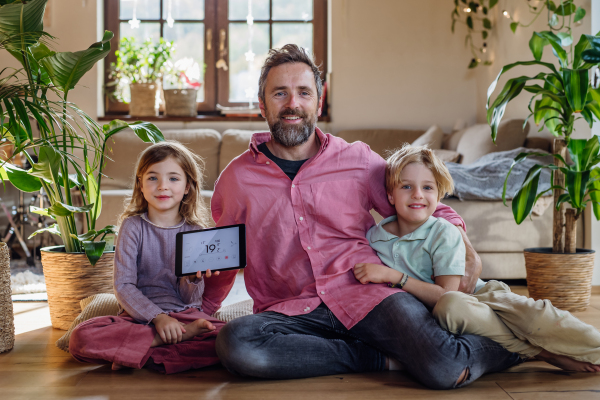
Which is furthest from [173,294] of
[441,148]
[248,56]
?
[248,56]

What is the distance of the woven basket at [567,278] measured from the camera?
218 centimetres

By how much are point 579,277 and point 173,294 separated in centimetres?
162

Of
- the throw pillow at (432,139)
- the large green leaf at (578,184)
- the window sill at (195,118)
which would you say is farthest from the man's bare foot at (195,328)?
the window sill at (195,118)

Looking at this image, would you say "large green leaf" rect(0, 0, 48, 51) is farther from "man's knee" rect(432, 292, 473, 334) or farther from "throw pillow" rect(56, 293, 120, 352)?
"man's knee" rect(432, 292, 473, 334)

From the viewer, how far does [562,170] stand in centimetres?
210

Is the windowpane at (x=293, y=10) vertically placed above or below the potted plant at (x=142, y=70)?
above

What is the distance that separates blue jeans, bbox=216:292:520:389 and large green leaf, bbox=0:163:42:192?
91 cm

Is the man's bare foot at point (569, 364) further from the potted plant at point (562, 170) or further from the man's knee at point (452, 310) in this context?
the potted plant at point (562, 170)

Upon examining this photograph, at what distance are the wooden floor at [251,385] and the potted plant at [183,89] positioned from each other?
9.09 feet

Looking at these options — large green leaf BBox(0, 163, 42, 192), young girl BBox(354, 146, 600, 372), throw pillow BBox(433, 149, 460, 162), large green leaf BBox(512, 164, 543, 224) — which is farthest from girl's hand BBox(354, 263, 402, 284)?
throw pillow BBox(433, 149, 460, 162)

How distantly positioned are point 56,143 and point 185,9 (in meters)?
2.85

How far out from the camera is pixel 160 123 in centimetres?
411

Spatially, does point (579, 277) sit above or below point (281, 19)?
below

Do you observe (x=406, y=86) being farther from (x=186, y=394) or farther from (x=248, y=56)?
(x=186, y=394)
